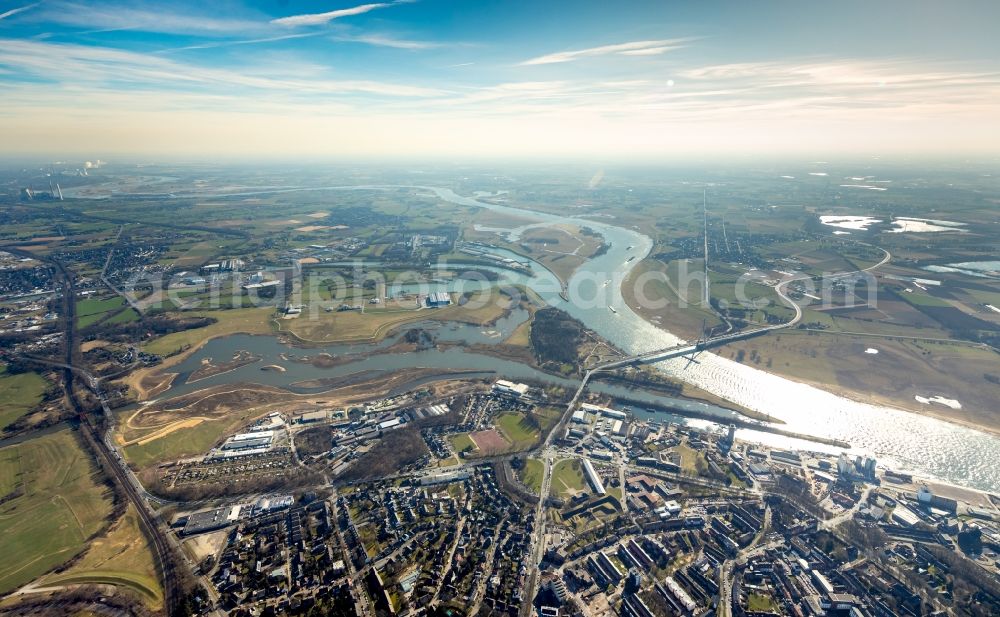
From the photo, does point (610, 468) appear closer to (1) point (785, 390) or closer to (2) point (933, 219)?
(1) point (785, 390)

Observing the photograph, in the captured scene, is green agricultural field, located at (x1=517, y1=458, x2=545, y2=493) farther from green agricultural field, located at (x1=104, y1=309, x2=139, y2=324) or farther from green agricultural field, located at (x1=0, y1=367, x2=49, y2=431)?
green agricultural field, located at (x1=104, y1=309, x2=139, y2=324)

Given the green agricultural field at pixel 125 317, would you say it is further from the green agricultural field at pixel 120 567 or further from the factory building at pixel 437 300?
the green agricultural field at pixel 120 567

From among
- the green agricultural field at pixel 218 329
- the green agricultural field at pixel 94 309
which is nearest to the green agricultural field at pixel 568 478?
the green agricultural field at pixel 218 329

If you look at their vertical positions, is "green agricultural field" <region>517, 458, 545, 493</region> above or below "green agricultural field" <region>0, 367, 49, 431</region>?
below

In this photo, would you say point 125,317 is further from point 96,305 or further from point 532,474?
A: point 532,474

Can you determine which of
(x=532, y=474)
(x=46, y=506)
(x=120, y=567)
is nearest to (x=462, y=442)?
(x=532, y=474)

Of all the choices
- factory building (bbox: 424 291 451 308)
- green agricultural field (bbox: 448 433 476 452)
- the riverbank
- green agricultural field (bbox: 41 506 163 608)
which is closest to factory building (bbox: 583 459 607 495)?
green agricultural field (bbox: 448 433 476 452)

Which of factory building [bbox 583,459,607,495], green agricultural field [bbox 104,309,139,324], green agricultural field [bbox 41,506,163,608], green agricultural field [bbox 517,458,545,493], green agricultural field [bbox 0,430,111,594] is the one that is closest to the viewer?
green agricultural field [bbox 41,506,163,608]
